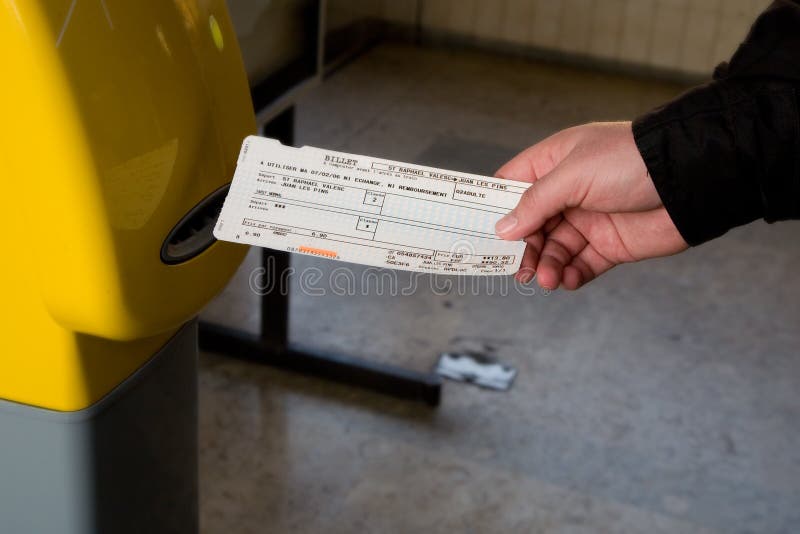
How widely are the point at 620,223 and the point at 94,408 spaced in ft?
2.21

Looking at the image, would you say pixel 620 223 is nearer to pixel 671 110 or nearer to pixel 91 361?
pixel 671 110

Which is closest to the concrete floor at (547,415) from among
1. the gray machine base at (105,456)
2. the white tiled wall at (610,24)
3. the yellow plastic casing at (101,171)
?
the gray machine base at (105,456)

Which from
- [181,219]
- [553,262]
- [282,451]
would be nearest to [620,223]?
[553,262]

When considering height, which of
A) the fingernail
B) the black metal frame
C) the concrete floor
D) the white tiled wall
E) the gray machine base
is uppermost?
the fingernail

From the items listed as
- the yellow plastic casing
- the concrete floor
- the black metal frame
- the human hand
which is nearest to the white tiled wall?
the concrete floor

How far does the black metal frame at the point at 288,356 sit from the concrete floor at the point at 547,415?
3 cm

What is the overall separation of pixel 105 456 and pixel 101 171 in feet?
1.12

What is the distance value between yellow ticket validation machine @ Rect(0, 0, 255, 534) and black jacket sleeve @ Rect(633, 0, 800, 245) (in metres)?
0.46

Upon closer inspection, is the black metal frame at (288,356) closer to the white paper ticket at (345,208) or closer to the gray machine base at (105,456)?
the gray machine base at (105,456)

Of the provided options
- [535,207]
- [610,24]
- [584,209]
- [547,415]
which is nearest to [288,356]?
[547,415]

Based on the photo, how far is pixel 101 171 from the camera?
3.07 ft

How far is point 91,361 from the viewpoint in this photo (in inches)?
42.1

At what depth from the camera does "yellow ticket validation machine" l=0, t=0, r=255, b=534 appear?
91 centimetres

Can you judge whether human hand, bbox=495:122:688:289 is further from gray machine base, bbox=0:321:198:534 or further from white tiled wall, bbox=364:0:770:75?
white tiled wall, bbox=364:0:770:75
